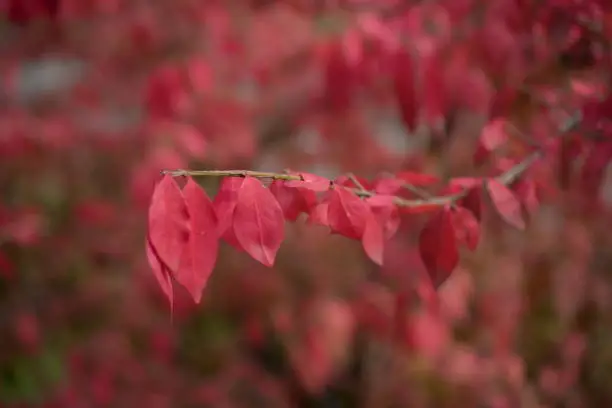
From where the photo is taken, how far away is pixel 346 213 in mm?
866

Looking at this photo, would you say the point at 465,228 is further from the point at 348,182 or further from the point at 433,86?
the point at 433,86

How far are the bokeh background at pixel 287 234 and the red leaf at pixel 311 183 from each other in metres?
1.16

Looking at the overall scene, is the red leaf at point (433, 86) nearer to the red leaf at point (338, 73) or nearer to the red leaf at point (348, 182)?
the red leaf at point (338, 73)

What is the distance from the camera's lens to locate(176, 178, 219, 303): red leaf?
0.75m

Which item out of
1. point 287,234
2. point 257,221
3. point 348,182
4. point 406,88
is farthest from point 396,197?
point 287,234

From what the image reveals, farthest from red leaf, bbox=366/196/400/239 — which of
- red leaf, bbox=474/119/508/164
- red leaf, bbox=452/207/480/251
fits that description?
red leaf, bbox=474/119/508/164

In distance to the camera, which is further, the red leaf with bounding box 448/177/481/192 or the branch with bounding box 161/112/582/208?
the red leaf with bounding box 448/177/481/192

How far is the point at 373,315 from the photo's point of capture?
2393 millimetres

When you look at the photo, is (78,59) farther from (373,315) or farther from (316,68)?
(373,315)

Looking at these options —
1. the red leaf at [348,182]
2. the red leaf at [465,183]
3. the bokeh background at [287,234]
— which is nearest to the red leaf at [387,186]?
the red leaf at [348,182]

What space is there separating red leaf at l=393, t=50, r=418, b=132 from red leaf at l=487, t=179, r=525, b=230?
0.44 metres

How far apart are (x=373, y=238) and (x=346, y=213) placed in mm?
71

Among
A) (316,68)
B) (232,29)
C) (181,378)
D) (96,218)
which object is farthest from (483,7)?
(181,378)

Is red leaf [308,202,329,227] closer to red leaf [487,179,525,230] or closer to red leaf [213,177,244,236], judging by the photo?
red leaf [213,177,244,236]
